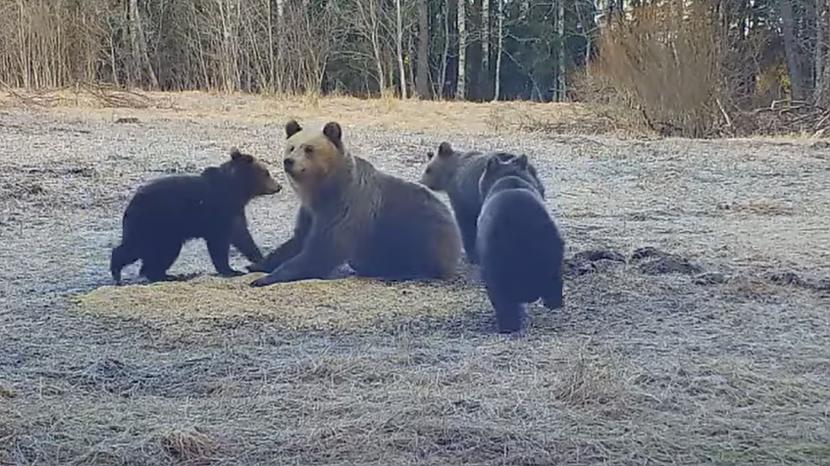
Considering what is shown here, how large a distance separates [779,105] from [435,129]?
232 inches

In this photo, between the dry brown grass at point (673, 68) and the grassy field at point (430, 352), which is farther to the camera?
the dry brown grass at point (673, 68)

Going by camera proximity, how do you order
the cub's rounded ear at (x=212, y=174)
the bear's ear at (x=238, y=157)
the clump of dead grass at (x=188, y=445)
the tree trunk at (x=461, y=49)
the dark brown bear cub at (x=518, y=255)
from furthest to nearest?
the tree trunk at (x=461, y=49) → the bear's ear at (x=238, y=157) → the cub's rounded ear at (x=212, y=174) → the dark brown bear cub at (x=518, y=255) → the clump of dead grass at (x=188, y=445)

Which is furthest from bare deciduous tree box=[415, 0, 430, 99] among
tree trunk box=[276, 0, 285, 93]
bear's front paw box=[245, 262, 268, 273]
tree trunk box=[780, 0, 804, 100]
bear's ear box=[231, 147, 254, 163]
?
bear's front paw box=[245, 262, 268, 273]

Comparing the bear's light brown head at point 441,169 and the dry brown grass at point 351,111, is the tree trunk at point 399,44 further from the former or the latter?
the bear's light brown head at point 441,169

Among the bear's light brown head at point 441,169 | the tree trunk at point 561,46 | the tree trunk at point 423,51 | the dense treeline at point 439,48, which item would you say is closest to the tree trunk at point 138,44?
the dense treeline at point 439,48

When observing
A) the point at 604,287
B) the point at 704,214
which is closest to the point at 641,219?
the point at 704,214

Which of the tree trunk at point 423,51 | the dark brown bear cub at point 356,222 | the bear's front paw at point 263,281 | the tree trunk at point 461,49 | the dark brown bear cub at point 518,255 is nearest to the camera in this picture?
the dark brown bear cub at point 518,255

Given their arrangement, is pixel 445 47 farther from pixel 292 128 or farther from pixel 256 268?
pixel 256 268

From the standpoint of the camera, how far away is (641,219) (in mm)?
9562

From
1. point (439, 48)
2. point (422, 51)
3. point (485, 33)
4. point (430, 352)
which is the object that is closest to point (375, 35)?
point (422, 51)

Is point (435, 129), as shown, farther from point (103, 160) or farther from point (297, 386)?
point (297, 386)

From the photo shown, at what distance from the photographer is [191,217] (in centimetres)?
715

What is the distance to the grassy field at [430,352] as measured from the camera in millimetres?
4016

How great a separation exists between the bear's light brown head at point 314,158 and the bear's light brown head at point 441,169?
1373 millimetres
